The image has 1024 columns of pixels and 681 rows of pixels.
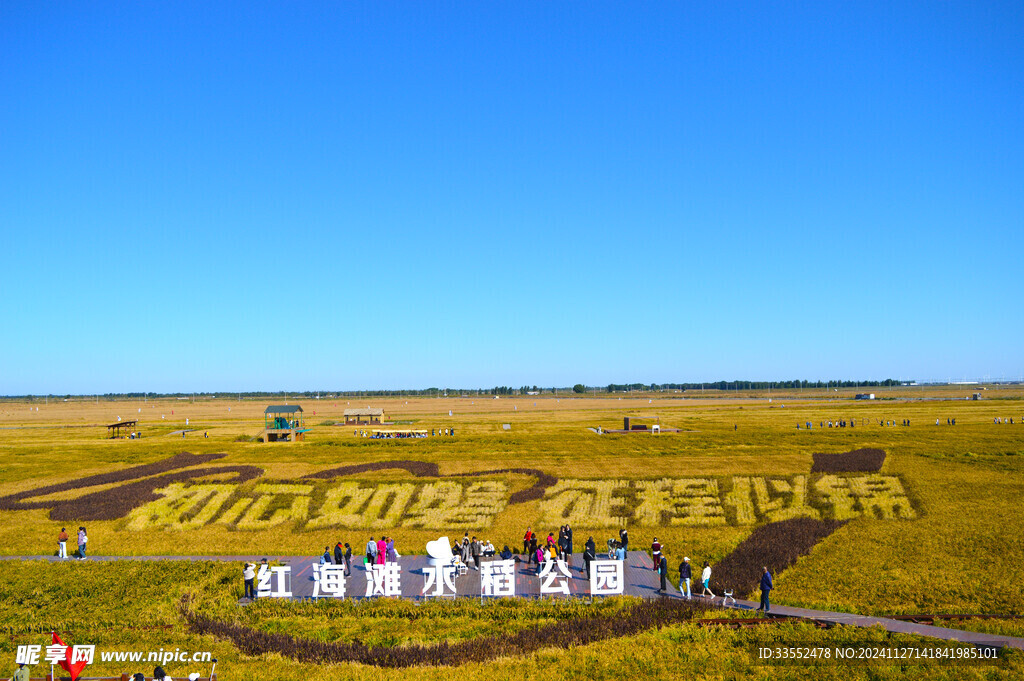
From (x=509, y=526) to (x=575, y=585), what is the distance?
1295cm

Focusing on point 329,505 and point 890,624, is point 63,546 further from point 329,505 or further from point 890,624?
point 890,624

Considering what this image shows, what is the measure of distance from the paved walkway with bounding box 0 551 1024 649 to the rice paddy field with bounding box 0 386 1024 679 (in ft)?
4.73

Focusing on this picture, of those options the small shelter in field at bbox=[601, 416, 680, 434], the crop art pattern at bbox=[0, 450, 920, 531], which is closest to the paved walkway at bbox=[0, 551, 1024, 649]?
the crop art pattern at bbox=[0, 450, 920, 531]

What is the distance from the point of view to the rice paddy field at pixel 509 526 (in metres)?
24.0

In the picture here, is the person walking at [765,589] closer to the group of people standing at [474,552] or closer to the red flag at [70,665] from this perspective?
the group of people standing at [474,552]

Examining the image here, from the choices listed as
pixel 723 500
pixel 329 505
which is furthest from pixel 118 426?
pixel 723 500

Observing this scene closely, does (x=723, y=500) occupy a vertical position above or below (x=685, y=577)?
below

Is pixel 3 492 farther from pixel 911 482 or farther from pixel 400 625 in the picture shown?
pixel 911 482

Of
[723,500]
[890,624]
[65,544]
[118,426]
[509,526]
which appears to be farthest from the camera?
[118,426]

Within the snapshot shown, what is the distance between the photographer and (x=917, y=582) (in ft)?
101

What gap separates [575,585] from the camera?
102ft

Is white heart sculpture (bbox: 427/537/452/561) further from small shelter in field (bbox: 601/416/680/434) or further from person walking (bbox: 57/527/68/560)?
small shelter in field (bbox: 601/416/680/434)

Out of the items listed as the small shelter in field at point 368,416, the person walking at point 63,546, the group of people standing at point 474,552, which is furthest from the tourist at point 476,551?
the small shelter in field at point 368,416

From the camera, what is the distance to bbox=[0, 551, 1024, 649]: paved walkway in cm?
2423
